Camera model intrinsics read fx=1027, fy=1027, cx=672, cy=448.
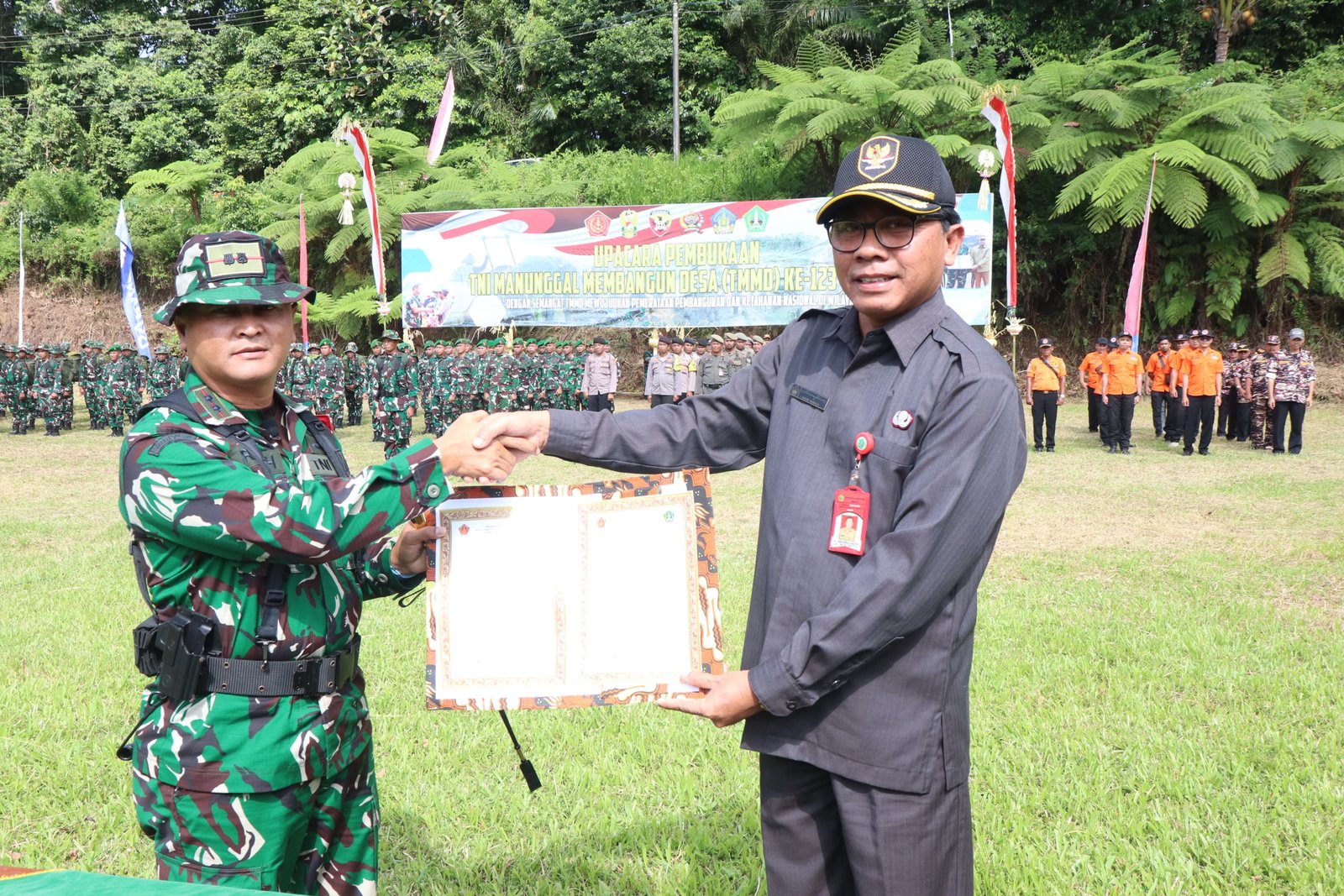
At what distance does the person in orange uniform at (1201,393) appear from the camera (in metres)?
15.0

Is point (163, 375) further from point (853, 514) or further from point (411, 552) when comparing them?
point (853, 514)

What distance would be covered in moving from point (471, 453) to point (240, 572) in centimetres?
52

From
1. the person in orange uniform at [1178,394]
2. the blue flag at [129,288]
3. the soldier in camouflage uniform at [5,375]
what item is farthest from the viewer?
the soldier in camouflage uniform at [5,375]

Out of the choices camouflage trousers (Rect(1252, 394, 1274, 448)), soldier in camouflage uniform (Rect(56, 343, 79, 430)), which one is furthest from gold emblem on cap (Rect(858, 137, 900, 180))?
soldier in camouflage uniform (Rect(56, 343, 79, 430))

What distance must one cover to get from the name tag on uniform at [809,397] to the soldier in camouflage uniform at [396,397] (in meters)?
15.1

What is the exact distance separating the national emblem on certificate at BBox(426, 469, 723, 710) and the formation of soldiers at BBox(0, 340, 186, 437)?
19.9 meters

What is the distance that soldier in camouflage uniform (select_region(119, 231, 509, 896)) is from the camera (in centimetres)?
197

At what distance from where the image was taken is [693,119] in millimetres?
29859

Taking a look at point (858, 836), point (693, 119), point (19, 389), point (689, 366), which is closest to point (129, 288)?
point (19, 389)

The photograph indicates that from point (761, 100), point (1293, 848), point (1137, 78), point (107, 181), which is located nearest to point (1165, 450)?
point (1137, 78)

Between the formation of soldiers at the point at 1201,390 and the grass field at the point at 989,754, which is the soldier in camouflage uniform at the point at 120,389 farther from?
the formation of soldiers at the point at 1201,390

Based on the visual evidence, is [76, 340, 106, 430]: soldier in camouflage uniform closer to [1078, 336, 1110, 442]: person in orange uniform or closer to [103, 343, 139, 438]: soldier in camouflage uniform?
[103, 343, 139, 438]: soldier in camouflage uniform

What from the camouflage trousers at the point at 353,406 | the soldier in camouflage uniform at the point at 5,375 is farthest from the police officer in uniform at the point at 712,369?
the soldier in camouflage uniform at the point at 5,375

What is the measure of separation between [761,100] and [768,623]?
73.5 ft
